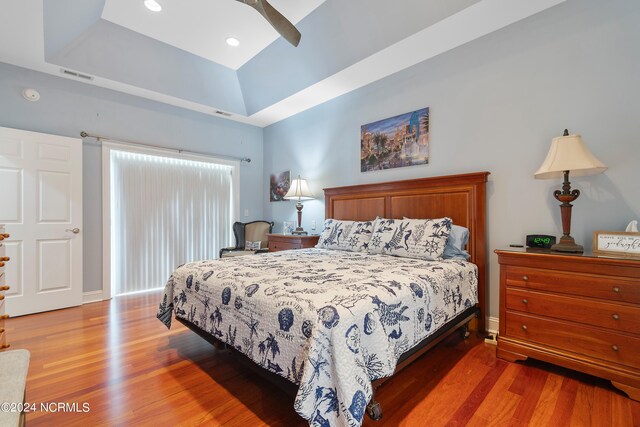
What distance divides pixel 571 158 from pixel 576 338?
1198 mm

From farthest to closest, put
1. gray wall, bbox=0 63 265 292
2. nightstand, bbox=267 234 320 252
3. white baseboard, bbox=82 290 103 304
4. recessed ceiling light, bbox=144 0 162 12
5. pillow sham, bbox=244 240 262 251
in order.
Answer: pillow sham, bbox=244 240 262 251 < nightstand, bbox=267 234 320 252 < white baseboard, bbox=82 290 103 304 < gray wall, bbox=0 63 265 292 < recessed ceiling light, bbox=144 0 162 12

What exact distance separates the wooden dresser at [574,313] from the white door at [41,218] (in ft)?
14.9

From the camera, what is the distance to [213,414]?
1537 mm

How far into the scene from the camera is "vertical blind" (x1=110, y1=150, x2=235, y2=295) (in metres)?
3.85

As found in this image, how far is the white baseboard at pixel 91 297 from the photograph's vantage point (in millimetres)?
3502

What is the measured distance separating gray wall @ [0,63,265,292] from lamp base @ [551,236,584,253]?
4527 millimetres

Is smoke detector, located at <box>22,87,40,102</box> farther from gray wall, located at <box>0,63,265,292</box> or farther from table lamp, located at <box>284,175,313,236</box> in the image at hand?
table lamp, located at <box>284,175,313,236</box>

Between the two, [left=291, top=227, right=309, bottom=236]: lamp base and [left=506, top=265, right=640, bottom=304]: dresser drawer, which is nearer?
[left=506, top=265, right=640, bottom=304]: dresser drawer

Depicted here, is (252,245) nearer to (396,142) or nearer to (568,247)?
(396,142)

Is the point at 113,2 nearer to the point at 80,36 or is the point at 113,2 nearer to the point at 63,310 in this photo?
the point at 80,36

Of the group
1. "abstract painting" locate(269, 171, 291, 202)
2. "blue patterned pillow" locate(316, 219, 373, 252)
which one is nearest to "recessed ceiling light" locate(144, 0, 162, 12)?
"abstract painting" locate(269, 171, 291, 202)

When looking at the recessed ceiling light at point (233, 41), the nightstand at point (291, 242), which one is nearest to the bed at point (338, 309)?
the nightstand at point (291, 242)

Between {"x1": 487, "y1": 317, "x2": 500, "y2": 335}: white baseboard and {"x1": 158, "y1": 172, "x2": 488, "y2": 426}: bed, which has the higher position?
{"x1": 158, "y1": 172, "x2": 488, "y2": 426}: bed

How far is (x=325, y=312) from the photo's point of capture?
1.22 m
